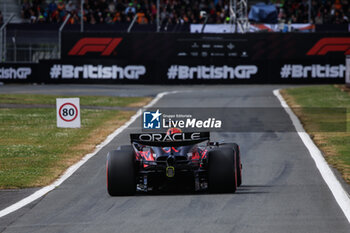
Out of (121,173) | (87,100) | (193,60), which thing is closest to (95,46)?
(193,60)

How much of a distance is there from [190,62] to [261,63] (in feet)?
11.7

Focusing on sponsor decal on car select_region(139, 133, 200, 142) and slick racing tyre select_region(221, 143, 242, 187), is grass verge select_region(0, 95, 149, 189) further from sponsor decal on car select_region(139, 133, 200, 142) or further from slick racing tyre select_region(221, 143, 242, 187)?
slick racing tyre select_region(221, 143, 242, 187)

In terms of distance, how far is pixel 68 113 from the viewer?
23.3 metres

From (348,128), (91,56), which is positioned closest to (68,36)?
(91,56)

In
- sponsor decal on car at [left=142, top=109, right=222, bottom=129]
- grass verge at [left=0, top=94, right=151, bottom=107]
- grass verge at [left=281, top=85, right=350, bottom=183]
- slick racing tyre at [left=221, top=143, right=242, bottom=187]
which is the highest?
sponsor decal on car at [left=142, top=109, right=222, bottom=129]

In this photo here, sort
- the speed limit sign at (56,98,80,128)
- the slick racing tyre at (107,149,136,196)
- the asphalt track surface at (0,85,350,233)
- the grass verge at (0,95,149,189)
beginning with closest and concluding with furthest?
the asphalt track surface at (0,85,350,233)
the slick racing tyre at (107,149,136,196)
the grass verge at (0,95,149,189)
the speed limit sign at (56,98,80,128)

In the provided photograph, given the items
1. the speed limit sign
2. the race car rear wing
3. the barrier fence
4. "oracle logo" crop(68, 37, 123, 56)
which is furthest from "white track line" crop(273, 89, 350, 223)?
"oracle logo" crop(68, 37, 123, 56)

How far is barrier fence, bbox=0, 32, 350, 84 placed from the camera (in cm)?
4119

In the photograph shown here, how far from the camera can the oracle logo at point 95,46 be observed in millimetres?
42219

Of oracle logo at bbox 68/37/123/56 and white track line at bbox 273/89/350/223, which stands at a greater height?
oracle logo at bbox 68/37/123/56

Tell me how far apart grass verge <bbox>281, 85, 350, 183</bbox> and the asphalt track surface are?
2.29 ft

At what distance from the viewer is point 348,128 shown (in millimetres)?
22312

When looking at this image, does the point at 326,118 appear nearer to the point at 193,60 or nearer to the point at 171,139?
the point at 171,139

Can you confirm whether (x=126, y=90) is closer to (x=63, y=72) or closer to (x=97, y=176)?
(x=63, y=72)
